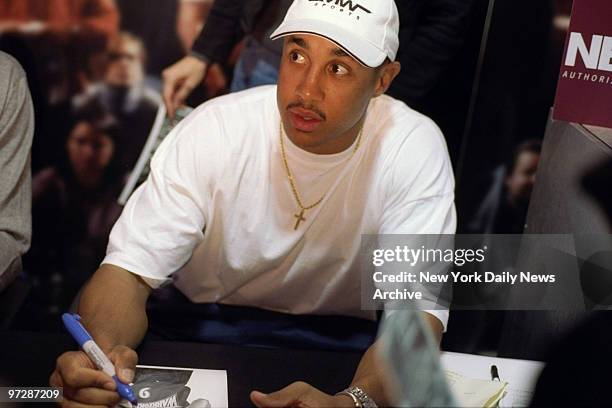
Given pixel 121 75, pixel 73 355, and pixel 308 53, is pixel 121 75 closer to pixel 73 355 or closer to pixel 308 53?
pixel 308 53

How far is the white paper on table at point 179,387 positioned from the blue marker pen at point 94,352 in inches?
0.8

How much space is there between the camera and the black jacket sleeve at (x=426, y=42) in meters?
2.51

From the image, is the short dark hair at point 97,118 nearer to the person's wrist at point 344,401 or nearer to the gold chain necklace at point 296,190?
the gold chain necklace at point 296,190

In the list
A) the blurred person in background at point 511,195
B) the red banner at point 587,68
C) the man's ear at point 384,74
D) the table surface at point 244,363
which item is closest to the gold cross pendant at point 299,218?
the man's ear at point 384,74

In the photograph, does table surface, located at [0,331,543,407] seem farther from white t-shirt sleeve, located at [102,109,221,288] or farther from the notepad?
white t-shirt sleeve, located at [102,109,221,288]

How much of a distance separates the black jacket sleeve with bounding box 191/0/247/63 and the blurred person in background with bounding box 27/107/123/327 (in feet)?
1.37

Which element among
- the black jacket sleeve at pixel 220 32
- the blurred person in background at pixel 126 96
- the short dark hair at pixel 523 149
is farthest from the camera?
the short dark hair at pixel 523 149

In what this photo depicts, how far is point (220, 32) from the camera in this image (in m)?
2.70

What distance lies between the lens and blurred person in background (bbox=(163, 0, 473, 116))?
8.26ft

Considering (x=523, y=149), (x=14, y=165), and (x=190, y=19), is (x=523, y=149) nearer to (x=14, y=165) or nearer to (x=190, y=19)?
(x=190, y=19)

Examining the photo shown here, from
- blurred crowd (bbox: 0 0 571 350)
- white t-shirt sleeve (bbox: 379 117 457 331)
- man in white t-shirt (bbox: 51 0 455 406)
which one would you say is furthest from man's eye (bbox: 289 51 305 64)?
blurred crowd (bbox: 0 0 571 350)

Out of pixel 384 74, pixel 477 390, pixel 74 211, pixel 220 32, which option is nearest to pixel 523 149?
pixel 220 32

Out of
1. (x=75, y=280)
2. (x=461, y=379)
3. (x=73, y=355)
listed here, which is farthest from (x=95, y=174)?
(x=461, y=379)

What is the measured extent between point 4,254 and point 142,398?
696mm
